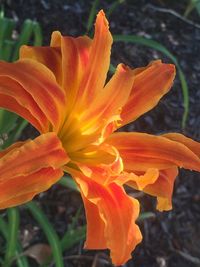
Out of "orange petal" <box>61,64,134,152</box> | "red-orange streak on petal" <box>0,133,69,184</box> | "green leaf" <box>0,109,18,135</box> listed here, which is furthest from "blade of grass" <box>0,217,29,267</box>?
"red-orange streak on petal" <box>0,133,69,184</box>

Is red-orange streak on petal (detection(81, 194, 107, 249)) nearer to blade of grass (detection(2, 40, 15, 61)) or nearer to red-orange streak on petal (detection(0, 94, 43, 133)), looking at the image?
red-orange streak on petal (detection(0, 94, 43, 133))

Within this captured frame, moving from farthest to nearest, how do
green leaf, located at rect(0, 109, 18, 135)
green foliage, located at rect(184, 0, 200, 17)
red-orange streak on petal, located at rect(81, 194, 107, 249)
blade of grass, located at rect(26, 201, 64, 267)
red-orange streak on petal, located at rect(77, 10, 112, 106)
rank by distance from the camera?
1. green foliage, located at rect(184, 0, 200, 17)
2. green leaf, located at rect(0, 109, 18, 135)
3. blade of grass, located at rect(26, 201, 64, 267)
4. red-orange streak on petal, located at rect(77, 10, 112, 106)
5. red-orange streak on petal, located at rect(81, 194, 107, 249)

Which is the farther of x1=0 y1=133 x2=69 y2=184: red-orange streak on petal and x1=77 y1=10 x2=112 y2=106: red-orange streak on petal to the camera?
x1=77 y1=10 x2=112 y2=106: red-orange streak on petal

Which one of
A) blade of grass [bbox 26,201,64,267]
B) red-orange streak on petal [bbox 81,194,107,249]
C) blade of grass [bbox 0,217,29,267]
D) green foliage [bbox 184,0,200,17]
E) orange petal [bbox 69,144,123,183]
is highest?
orange petal [bbox 69,144,123,183]

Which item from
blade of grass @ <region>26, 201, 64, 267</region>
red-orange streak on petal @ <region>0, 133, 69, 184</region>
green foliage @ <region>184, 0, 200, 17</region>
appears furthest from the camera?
green foliage @ <region>184, 0, 200, 17</region>

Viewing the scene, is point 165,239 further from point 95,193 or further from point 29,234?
point 95,193

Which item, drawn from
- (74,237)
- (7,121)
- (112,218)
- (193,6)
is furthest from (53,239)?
(193,6)

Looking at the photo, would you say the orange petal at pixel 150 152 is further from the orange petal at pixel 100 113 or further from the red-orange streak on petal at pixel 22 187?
the red-orange streak on petal at pixel 22 187
